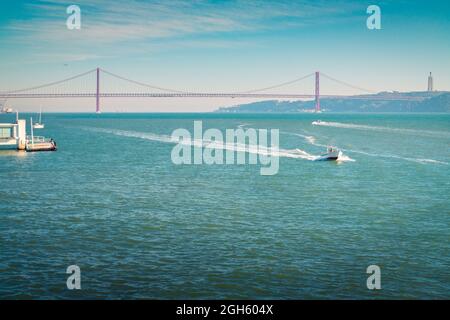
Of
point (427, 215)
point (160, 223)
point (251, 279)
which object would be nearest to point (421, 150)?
point (427, 215)

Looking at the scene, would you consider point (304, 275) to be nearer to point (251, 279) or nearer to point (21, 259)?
point (251, 279)
